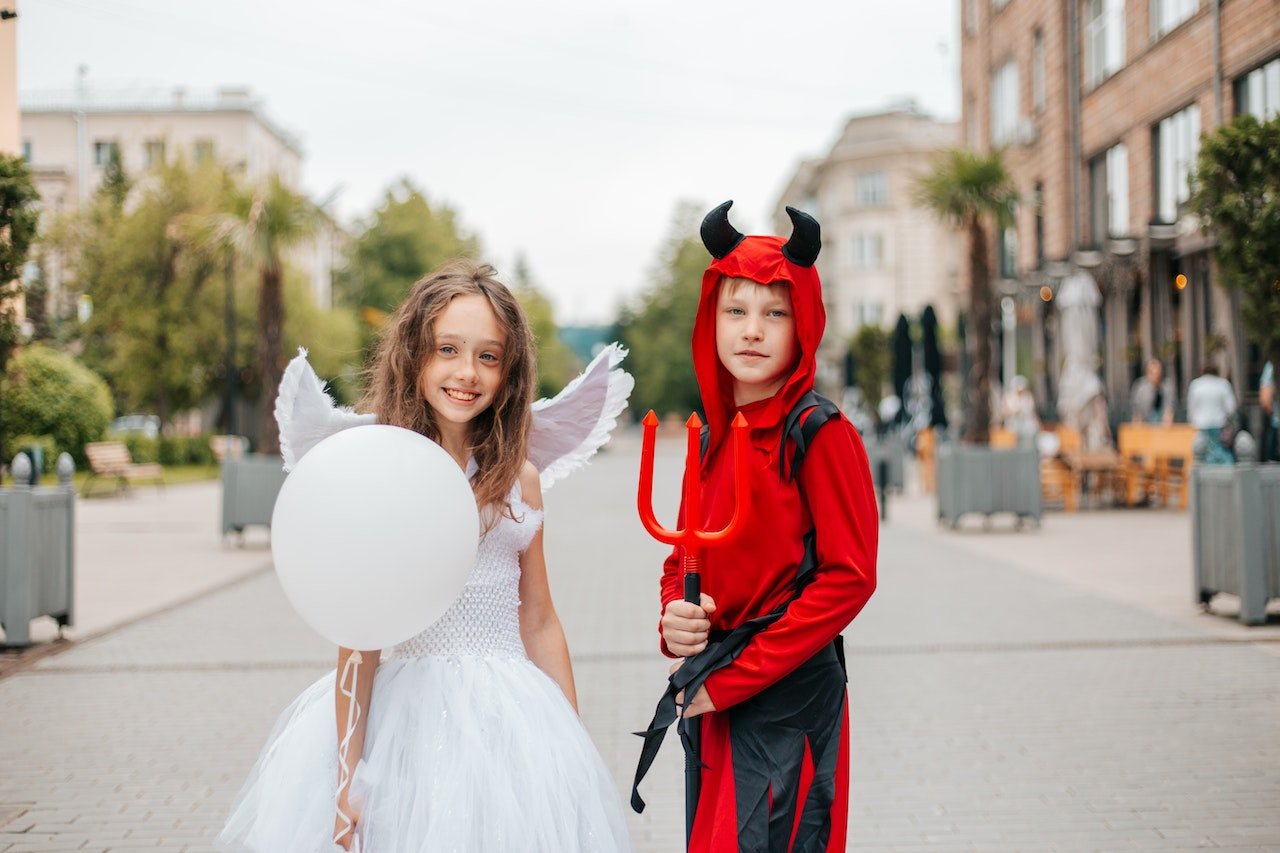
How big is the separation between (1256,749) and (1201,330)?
16.7 m

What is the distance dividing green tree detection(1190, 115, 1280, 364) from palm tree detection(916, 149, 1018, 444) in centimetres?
849

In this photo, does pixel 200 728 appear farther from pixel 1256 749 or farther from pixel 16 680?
pixel 1256 749

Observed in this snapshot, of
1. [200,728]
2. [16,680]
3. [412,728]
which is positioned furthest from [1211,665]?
[16,680]

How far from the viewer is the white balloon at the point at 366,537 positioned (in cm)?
230

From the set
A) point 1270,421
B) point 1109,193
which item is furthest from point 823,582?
point 1109,193

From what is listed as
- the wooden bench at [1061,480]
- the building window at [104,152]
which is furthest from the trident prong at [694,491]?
the building window at [104,152]

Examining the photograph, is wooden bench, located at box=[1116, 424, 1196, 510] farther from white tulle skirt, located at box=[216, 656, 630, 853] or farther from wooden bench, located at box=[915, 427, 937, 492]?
white tulle skirt, located at box=[216, 656, 630, 853]

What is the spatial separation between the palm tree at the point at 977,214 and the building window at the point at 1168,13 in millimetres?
4834

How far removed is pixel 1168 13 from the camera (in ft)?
70.5

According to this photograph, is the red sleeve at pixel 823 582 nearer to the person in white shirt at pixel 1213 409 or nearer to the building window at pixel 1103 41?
the person in white shirt at pixel 1213 409

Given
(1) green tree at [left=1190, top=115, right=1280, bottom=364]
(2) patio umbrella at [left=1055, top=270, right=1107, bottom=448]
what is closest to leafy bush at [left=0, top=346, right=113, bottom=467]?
(2) patio umbrella at [left=1055, top=270, right=1107, bottom=448]

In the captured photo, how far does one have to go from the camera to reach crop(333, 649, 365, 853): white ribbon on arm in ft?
8.21

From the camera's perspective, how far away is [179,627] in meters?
9.80

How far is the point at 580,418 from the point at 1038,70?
91.9 ft
